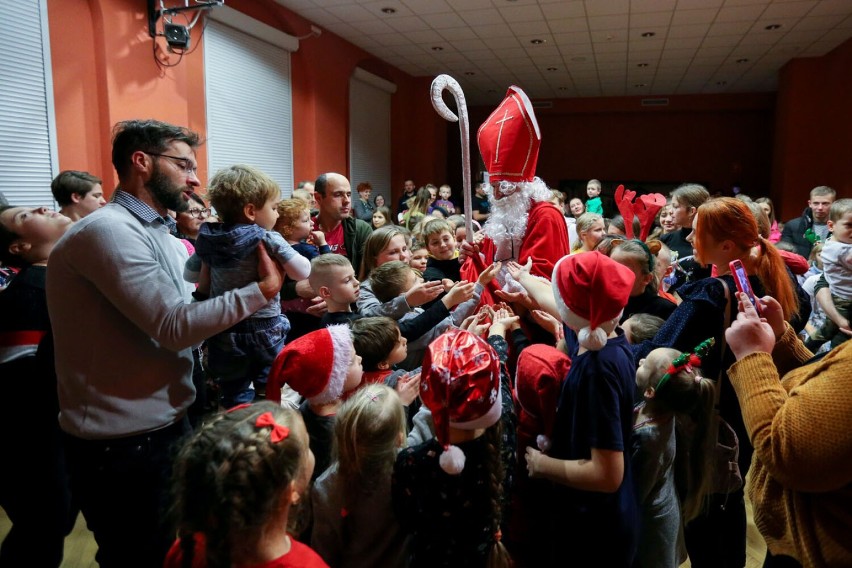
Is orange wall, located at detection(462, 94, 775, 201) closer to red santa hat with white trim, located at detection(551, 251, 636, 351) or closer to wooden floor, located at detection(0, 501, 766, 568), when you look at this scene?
wooden floor, located at detection(0, 501, 766, 568)

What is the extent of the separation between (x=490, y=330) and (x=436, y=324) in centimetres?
30

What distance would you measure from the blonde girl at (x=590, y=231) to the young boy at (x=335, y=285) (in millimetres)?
1809

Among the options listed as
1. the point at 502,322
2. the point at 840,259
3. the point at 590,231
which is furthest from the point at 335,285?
the point at 840,259

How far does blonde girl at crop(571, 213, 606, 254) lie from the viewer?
138 inches

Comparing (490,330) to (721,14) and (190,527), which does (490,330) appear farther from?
(721,14)

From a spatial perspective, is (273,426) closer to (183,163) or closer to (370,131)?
(183,163)

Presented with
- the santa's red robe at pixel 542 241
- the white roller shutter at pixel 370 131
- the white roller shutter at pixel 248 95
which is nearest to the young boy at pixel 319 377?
the santa's red robe at pixel 542 241

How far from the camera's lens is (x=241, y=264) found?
1.84 meters

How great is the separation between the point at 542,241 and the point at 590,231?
128 cm

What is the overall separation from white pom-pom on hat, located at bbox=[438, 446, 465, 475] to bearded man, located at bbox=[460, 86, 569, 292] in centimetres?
135

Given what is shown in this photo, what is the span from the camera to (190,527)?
101 cm

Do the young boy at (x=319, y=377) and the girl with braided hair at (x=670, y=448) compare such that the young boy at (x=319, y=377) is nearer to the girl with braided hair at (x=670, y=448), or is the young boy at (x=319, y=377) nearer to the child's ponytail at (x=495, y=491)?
the child's ponytail at (x=495, y=491)

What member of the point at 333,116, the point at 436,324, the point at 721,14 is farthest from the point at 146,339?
the point at 721,14

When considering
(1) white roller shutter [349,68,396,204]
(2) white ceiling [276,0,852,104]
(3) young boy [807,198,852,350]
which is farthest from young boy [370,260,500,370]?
(1) white roller shutter [349,68,396,204]
